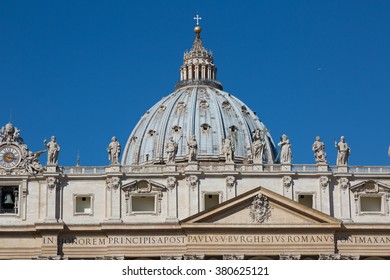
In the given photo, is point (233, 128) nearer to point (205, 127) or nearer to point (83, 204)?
point (205, 127)

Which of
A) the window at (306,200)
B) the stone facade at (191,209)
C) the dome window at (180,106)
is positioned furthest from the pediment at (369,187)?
the dome window at (180,106)

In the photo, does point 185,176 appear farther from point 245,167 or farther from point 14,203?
point 14,203

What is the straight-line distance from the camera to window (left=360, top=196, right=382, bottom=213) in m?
102

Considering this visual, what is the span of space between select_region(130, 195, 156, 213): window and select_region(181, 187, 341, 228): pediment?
3.77 m

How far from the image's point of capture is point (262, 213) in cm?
9962

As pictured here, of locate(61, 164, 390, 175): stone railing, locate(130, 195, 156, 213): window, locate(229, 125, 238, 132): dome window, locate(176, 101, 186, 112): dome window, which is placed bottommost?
locate(130, 195, 156, 213): window

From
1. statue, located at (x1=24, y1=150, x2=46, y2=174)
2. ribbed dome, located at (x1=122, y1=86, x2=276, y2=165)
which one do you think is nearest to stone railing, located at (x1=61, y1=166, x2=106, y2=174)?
statue, located at (x1=24, y1=150, x2=46, y2=174)

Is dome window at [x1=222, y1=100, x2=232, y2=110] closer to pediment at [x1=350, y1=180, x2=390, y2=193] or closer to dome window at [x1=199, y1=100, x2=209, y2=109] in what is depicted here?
dome window at [x1=199, y1=100, x2=209, y2=109]

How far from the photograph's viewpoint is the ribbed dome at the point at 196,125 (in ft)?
502

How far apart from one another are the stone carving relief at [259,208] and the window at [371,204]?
8.15 metres

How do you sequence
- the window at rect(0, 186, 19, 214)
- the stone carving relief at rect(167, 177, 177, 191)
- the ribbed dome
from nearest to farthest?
the stone carving relief at rect(167, 177, 177, 191) < the window at rect(0, 186, 19, 214) < the ribbed dome
